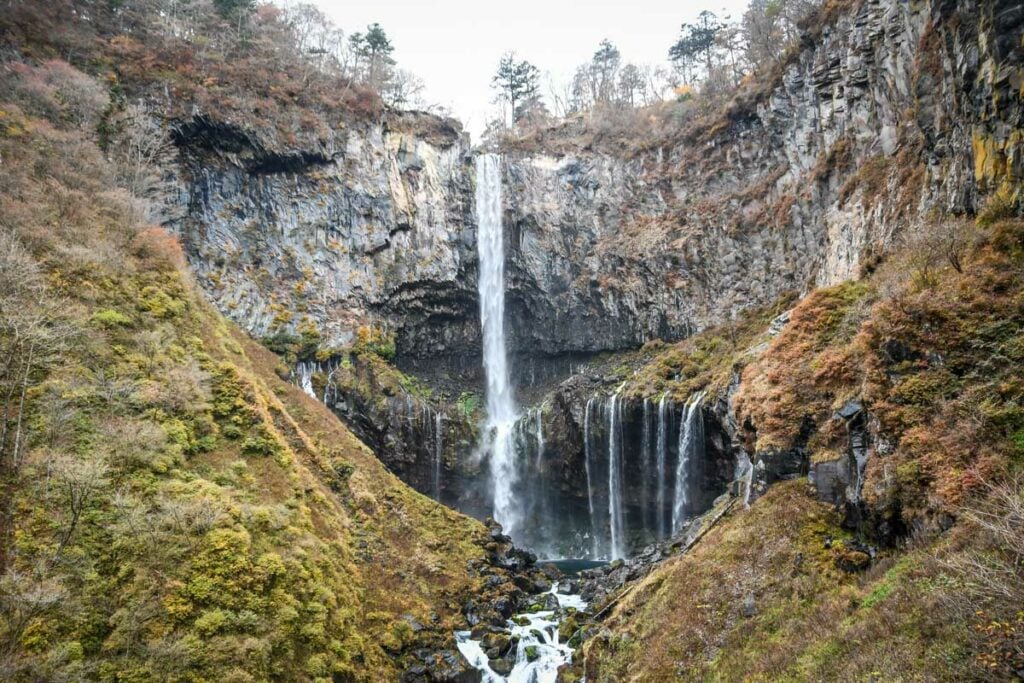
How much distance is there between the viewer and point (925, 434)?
34.4ft

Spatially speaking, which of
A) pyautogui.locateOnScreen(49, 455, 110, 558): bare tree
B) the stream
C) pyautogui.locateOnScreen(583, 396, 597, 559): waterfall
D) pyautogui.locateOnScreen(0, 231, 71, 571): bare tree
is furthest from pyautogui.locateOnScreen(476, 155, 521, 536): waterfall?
pyautogui.locateOnScreen(49, 455, 110, 558): bare tree

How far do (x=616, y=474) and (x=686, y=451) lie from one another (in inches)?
206

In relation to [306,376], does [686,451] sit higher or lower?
lower

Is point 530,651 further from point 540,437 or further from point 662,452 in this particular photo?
point 540,437

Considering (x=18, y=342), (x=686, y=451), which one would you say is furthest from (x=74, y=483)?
(x=686, y=451)

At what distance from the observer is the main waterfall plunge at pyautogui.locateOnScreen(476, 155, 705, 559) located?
3030 cm

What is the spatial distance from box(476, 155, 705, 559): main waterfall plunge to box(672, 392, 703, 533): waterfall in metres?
0.05

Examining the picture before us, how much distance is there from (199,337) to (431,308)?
20.4 meters

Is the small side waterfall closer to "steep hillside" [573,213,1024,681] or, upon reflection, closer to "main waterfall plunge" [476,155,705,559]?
"main waterfall plunge" [476,155,705,559]

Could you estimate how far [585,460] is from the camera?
34.5 metres

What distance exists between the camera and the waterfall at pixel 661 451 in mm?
30250

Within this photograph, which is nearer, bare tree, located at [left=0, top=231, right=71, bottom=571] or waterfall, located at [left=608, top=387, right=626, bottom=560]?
bare tree, located at [left=0, top=231, right=71, bottom=571]

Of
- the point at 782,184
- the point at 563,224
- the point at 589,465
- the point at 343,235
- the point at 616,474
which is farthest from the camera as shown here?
the point at 563,224

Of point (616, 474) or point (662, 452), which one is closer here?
point (662, 452)
